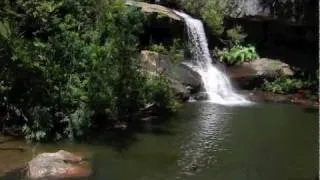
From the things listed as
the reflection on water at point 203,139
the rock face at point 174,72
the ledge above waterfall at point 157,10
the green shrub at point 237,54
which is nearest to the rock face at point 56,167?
the reflection on water at point 203,139

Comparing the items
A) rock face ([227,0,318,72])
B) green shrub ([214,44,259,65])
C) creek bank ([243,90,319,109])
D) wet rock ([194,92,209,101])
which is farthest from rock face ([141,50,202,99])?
rock face ([227,0,318,72])

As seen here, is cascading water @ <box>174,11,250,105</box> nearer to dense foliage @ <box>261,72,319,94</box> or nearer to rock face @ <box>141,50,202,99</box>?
rock face @ <box>141,50,202,99</box>

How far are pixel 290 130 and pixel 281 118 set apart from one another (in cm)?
174

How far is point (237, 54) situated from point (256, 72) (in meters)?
1.27

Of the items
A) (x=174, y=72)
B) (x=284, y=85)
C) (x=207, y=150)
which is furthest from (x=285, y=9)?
(x=207, y=150)

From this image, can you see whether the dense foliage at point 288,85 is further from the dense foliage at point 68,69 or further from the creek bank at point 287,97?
the dense foliage at point 68,69

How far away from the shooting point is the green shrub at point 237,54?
25188 mm

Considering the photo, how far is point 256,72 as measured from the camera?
24.6 m

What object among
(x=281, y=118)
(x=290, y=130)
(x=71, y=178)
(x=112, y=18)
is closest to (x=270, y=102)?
(x=281, y=118)

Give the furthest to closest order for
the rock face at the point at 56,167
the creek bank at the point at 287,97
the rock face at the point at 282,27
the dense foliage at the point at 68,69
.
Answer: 1. the rock face at the point at 282,27
2. the creek bank at the point at 287,97
3. the dense foliage at the point at 68,69
4. the rock face at the point at 56,167

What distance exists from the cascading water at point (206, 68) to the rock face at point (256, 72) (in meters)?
0.56

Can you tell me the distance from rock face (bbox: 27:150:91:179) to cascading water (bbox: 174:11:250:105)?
10.3 metres

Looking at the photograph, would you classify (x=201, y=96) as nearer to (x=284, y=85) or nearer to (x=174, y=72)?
(x=174, y=72)

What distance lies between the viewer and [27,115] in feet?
54.3
